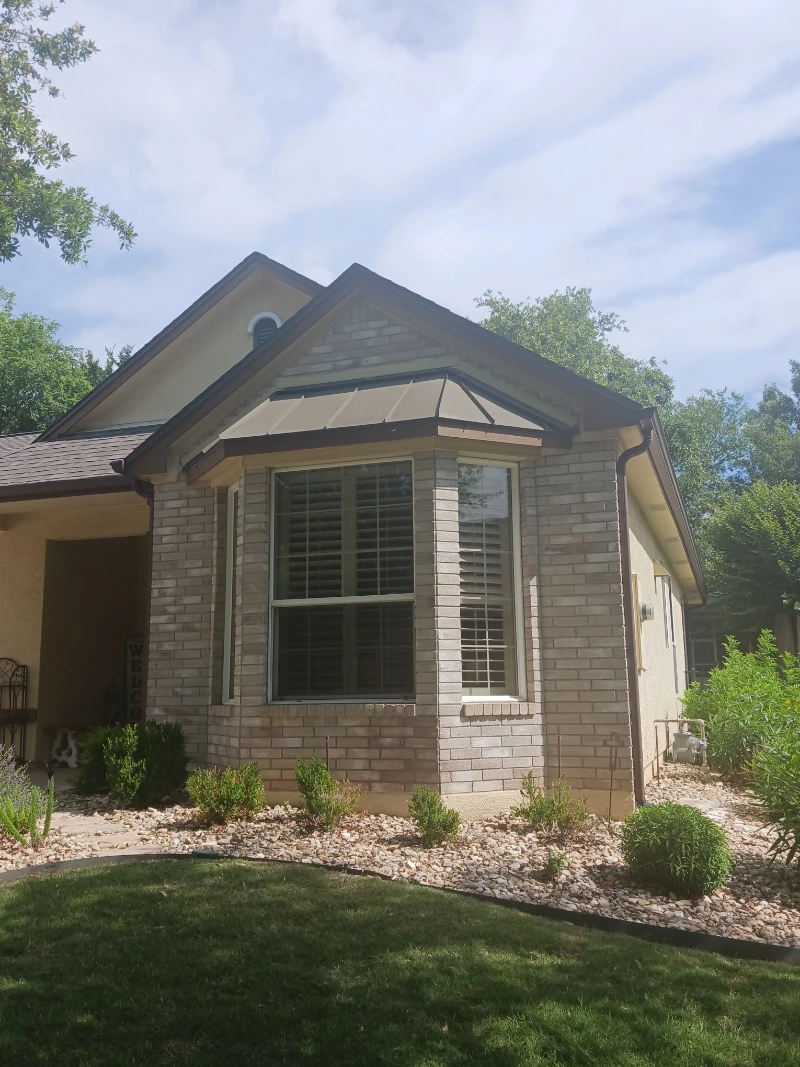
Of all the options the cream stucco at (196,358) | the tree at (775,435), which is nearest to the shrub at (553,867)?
the cream stucco at (196,358)

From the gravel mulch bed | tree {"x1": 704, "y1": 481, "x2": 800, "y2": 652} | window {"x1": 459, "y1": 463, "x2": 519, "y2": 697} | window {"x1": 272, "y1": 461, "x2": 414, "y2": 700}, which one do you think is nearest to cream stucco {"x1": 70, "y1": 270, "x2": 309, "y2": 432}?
window {"x1": 272, "y1": 461, "x2": 414, "y2": 700}

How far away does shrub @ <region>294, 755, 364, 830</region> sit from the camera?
22.0 feet

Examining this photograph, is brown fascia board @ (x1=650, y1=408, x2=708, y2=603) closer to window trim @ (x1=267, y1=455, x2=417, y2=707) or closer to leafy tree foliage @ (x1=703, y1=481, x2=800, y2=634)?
window trim @ (x1=267, y1=455, x2=417, y2=707)

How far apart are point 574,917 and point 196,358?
1003 cm

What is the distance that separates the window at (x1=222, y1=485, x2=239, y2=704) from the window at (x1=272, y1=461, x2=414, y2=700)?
842 mm

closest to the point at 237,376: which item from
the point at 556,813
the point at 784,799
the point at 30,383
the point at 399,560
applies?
the point at 399,560

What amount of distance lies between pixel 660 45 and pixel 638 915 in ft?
21.5

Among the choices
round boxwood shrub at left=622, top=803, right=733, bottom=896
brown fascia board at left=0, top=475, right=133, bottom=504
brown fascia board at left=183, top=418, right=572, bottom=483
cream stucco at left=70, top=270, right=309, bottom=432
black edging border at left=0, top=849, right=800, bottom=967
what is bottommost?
black edging border at left=0, top=849, right=800, bottom=967

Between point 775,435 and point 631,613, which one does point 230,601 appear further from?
point 775,435

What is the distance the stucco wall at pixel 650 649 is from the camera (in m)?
10.2

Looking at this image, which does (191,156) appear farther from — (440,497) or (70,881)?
(70,881)

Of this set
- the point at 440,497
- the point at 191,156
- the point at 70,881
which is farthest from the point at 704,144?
the point at 70,881

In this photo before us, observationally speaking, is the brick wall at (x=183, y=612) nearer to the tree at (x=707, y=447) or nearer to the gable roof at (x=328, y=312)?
the gable roof at (x=328, y=312)

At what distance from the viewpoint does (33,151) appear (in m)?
9.66
